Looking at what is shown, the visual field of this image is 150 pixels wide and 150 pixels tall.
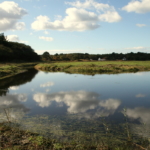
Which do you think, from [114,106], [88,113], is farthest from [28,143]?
[114,106]

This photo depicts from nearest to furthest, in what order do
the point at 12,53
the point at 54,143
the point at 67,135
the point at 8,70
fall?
the point at 54,143, the point at 67,135, the point at 8,70, the point at 12,53

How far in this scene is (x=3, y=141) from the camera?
24.6 feet

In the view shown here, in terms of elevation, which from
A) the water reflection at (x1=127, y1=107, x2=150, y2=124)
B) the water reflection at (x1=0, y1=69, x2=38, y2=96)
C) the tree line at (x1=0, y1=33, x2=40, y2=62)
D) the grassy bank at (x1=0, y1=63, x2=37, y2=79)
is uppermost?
the tree line at (x1=0, y1=33, x2=40, y2=62)

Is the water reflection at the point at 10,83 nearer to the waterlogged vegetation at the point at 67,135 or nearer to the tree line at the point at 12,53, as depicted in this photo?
the waterlogged vegetation at the point at 67,135

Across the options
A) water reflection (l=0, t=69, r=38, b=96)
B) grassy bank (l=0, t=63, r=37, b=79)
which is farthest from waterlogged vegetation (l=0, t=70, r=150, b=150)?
grassy bank (l=0, t=63, r=37, b=79)

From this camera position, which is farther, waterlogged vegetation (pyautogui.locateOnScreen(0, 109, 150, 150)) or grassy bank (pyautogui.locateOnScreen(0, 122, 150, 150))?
waterlogged vegetation (pyautogui.locateOnScreen(0, 109, 150, 150))

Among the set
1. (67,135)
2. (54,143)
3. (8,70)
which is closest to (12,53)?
(8,70)

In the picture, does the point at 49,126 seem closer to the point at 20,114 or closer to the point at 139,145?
the point at 20,114

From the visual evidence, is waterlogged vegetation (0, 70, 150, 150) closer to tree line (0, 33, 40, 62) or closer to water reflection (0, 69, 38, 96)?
water reflection (0, 69, 38, 96)

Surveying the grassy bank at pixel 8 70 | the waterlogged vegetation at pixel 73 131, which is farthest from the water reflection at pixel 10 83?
the waterlogged vegetation at pixel 73 131

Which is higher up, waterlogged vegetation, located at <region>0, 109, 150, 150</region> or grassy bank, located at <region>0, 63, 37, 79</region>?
grassy bank, located at <region>0, 63, 37, 79</region>

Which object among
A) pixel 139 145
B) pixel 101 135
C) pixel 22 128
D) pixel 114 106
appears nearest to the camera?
pixel 139 145

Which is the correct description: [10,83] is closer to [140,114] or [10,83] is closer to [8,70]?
[8,70]

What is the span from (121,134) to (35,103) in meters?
9.65
